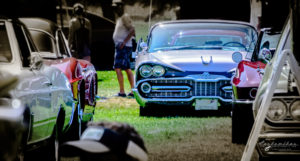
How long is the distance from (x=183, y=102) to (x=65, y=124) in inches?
135

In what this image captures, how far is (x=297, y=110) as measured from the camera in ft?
15.4

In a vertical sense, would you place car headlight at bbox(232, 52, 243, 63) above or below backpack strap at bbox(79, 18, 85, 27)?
above

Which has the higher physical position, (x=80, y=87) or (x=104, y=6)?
(x=80, y=87)

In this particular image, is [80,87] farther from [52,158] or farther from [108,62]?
[108,62]

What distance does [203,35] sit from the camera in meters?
11.2

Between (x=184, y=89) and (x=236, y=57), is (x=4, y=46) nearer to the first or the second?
(x=236, y=57)

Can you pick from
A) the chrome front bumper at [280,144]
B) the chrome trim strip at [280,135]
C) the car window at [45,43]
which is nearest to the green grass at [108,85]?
the car window at [45,43]

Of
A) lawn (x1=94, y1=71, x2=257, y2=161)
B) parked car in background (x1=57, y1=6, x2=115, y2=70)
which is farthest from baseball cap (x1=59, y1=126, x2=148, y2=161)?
parked car in background (x1=57, y1=6, x2=115, y2=70)

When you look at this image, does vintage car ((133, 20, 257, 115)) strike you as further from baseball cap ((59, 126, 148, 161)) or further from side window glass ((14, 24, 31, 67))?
baseball cap ((59, 126, 148, 161))

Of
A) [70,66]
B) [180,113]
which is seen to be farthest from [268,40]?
[180,113]

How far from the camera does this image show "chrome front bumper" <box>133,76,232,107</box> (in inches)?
391

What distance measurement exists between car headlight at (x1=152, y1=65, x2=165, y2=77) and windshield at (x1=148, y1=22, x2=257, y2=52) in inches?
33.6

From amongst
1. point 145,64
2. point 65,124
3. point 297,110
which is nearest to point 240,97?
point 65,124

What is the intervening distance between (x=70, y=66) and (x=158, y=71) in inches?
99.0
